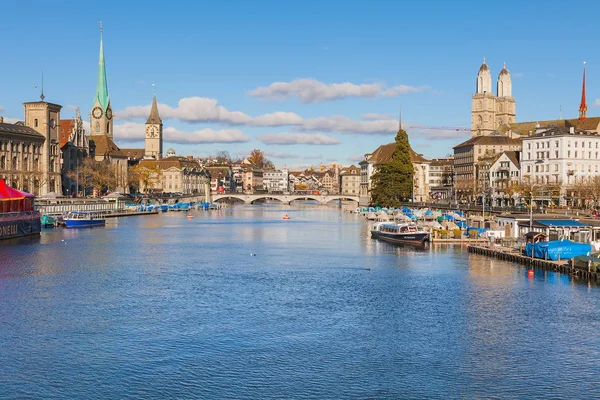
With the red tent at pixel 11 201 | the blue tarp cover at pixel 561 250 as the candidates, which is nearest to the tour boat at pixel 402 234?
the blue tarp cover at pixel 561 250

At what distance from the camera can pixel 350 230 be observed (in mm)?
111000

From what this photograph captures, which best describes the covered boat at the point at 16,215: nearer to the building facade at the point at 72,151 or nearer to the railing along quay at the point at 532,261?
the railing along quay at the point at 532,261

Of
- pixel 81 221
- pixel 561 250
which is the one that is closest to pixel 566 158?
pixel 561 250

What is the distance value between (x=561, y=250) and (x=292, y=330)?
30837mm

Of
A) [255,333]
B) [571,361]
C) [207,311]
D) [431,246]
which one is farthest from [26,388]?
[431,246]

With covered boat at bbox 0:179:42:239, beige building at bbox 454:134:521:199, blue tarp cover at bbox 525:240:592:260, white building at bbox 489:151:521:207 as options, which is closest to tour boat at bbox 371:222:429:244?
blue tarp cover at bbox 525:240:592:260

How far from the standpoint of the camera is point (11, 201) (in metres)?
87.1

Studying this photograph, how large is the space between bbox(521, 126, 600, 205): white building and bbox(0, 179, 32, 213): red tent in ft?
Result: 262

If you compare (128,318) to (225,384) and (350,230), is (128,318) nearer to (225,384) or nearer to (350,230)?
(225,384)

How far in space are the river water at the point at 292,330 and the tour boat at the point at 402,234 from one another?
1613cm

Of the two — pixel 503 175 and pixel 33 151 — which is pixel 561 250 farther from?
pixel 33 151

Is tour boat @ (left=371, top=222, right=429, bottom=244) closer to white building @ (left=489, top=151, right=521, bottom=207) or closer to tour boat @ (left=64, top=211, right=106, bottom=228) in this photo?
tour boat @ (left=64, top=211, right=106, bottom=228)

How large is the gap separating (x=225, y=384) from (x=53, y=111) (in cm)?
14622

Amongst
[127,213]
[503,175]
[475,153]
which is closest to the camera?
[503,175]
